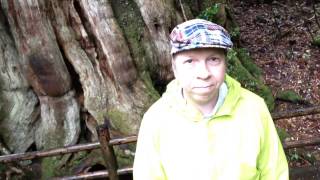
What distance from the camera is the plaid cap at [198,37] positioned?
7.10 feet

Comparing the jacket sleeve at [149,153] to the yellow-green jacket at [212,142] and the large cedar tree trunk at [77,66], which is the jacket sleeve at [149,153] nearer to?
the yellow-green jacket at [212,142]

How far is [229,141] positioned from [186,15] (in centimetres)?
321

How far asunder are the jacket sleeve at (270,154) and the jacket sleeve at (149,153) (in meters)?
0.48

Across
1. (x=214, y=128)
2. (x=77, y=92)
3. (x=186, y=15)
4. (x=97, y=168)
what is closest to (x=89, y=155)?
(x=97, y=168)

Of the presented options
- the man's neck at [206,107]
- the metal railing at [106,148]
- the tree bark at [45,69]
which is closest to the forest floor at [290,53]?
the metal railing at [106,148]

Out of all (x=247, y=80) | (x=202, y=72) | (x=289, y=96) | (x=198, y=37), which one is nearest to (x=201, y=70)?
(x=202, y=72)

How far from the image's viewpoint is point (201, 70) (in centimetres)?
220

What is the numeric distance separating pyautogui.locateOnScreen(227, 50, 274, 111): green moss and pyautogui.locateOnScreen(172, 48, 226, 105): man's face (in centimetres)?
340

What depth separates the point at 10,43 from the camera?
192 inches

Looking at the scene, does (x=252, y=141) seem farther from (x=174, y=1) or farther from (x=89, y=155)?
(x=174, y=1)

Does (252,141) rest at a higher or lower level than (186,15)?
lower

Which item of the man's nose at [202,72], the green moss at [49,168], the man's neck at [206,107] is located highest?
the man's nose at [202,72]

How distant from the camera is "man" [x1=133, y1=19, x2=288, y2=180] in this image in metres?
2.24

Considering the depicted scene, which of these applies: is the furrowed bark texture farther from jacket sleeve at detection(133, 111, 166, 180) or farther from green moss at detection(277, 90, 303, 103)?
jacket sleeve at detection(133, 111, 166, 180)
